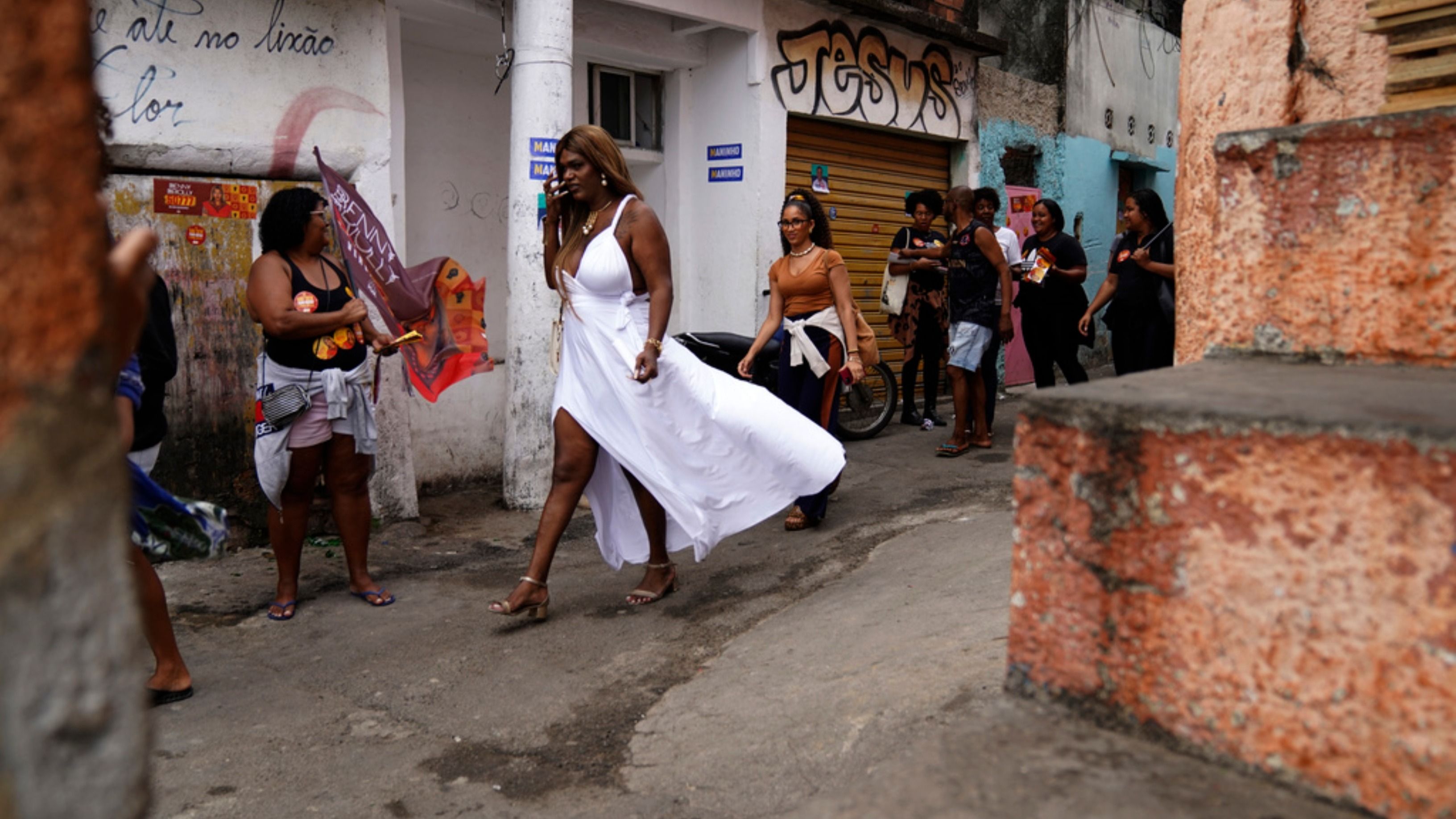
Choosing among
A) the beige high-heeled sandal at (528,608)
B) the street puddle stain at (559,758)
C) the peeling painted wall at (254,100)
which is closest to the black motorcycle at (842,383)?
the peeling painted wall at (254,100)

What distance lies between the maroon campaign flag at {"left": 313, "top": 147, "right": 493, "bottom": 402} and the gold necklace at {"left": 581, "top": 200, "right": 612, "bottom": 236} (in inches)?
52.2

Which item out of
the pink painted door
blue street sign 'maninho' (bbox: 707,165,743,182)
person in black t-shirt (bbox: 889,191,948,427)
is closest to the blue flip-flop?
blue street sign 'maninho' (bbox: 707,165,743,182)

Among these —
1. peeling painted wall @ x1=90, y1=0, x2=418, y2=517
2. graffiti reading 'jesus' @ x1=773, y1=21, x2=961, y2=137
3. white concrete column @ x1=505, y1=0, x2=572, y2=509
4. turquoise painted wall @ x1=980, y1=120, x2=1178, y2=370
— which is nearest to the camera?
peeling painted wall @ x1=90, y1=0, x2=418, y2=517

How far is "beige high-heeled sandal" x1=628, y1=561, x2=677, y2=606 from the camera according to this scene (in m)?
4.94

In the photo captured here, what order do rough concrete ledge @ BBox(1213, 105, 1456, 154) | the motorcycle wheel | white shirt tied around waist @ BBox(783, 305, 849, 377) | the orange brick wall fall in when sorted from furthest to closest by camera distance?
the motorcycle wheel
white shirt tied around waist @ BBox(783, 305, 849, 377)
rough concrete ledge @ BBox(1213, 105, 1456, 154)
the orange brick wall

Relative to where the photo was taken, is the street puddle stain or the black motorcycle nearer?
the street puddle stain

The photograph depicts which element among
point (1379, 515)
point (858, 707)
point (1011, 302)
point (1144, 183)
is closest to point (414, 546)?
A: point (858, 707)

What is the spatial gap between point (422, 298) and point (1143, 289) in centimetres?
402

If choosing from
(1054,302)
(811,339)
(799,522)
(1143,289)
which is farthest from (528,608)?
(1054,302)

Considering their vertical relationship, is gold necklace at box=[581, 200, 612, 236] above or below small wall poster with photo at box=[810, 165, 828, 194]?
below

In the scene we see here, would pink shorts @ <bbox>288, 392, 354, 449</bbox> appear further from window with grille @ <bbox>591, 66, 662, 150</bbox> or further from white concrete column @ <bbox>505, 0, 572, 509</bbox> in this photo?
window with grille @ <bbox>591, 66, 662, 150</bbox>

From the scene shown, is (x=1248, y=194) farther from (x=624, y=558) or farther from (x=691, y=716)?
(x=624, y=558)

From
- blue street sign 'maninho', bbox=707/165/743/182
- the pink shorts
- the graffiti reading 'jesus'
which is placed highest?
the graffiti reading 'jesus'

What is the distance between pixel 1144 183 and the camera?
15.9 m
